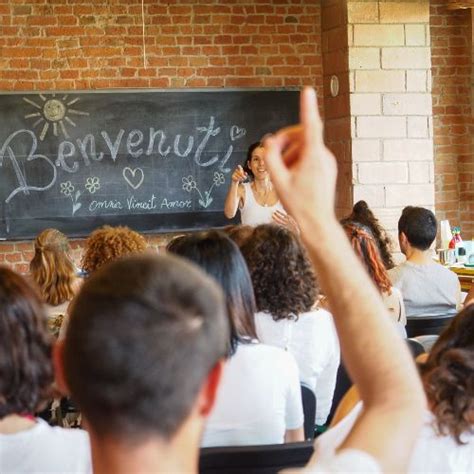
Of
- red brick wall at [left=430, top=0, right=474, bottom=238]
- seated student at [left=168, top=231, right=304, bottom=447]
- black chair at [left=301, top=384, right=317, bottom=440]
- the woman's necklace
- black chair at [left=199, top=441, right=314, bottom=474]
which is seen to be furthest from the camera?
red brick wall at [left=430, top=0, right=474, bottom=238]

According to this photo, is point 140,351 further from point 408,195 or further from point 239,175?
point 408,195

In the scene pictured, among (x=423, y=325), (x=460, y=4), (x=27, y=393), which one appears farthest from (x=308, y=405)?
(x=460, y=4)

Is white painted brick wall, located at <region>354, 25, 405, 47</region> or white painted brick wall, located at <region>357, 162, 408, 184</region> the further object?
white painted brick wall, located at <region>357, 162, 408, 184</region>

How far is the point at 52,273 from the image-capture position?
464 centimetres

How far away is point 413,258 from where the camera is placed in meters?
5.11

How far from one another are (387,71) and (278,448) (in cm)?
571

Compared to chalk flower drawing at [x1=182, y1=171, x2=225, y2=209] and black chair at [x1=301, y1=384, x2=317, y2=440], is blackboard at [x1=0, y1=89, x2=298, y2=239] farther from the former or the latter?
black chair at [x1=301, y1=384, x2=317, y2=440]

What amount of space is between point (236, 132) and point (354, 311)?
6.91m

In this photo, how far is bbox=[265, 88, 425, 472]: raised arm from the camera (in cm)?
113

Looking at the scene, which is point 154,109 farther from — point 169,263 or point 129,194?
point 169,263

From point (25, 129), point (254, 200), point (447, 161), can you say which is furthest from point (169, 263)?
point (447, 161)

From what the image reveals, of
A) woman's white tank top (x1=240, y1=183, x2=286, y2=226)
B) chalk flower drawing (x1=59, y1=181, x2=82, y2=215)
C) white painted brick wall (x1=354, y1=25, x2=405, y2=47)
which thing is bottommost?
woman's white tank top (x1=240, y1=183, x2=286, y2=226)

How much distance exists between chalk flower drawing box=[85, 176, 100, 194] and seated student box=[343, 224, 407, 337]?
3.56m

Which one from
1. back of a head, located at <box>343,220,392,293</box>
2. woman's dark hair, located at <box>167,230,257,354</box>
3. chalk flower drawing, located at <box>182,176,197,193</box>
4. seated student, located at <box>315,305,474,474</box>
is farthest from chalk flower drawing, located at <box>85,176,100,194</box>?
seated student, located at <box>315,305,474,474</box>
